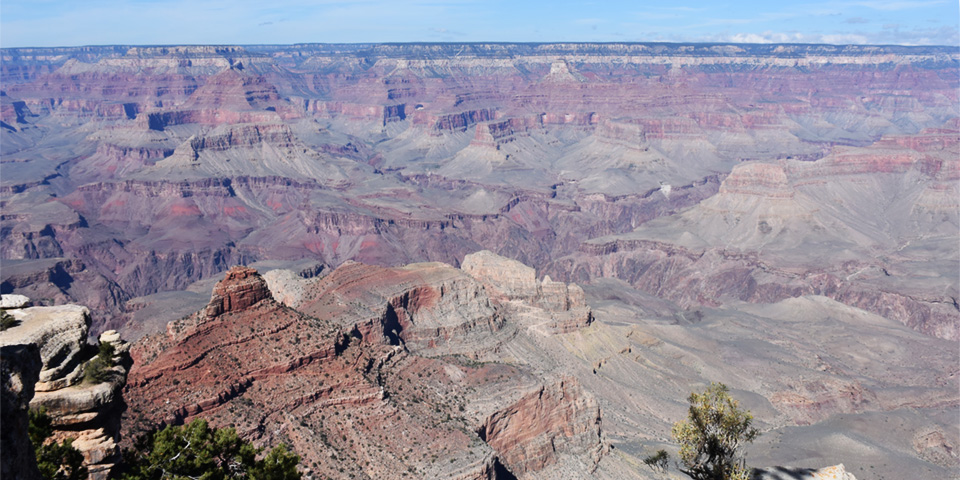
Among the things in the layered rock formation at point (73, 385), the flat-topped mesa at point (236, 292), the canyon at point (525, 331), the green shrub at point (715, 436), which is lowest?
the canyon at point (525, 331)

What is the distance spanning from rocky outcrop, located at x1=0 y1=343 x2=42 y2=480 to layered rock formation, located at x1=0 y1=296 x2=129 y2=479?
11.5 feet

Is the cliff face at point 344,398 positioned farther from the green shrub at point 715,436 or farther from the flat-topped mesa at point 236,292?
the green shrub at point 715,436

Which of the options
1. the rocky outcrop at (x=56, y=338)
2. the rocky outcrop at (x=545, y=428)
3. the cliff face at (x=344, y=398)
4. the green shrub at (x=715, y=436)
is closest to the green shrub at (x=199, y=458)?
the rocky outcrop at (x=56, y=338)

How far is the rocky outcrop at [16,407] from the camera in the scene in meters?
18.2

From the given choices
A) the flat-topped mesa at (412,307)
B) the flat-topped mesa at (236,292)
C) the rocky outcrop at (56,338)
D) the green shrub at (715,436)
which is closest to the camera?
the rocky outcrop at (56,338)

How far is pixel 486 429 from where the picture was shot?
167ft

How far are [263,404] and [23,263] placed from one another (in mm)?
126568

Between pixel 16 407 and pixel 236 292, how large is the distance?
89.2 ft

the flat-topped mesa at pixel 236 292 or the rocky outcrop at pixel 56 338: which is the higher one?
the rocky outcrop at pixel 56 338

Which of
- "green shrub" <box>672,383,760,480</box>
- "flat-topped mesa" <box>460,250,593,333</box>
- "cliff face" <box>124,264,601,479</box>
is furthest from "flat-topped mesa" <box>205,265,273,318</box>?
"flat-topped mesa" <box>460,250,593,333</box>

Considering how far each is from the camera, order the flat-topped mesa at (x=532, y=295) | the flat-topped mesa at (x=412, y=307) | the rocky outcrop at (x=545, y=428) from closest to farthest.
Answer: the rocky outcrop at (x=545, y=428) < the flat-topped mesa at (x=412, y=307) < the flat-topped mesa at (x=532, y=295)

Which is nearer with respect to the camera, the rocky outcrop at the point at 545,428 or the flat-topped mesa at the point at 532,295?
the rocky outcrop at the point at 545,428

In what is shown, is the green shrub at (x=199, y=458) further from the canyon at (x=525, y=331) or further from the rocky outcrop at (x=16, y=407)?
the rocky outcrop at (x=16, y=407)

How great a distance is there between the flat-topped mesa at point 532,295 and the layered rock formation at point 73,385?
64.0 metres
